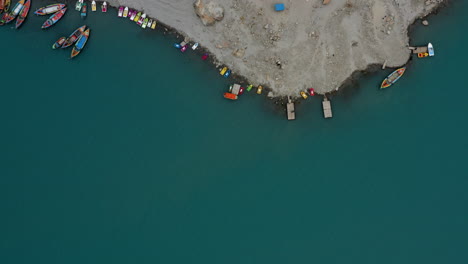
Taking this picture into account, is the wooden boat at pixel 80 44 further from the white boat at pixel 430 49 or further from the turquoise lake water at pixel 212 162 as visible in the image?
the white boat at pixel 430 49

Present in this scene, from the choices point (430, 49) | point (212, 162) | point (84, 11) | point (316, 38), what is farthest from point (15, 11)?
point (430, 49)

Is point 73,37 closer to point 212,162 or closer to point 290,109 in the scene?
point 212,162

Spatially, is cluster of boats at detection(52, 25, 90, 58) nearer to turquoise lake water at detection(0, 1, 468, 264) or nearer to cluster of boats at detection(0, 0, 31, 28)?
turquoise lake water at detection(0, 1, 468, 264)

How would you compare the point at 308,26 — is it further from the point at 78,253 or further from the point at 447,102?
the point at 78,253

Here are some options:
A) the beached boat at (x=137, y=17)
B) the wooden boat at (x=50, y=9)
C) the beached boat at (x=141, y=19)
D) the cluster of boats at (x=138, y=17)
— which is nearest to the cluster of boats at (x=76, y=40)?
the wooden boat at (x=50, y=9)

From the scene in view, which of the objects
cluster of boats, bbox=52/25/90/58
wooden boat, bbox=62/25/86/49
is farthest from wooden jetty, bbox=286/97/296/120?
wooden boat, bbox=62/25/86/49

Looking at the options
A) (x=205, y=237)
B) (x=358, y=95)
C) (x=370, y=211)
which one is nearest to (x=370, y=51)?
(x=358, y=95)

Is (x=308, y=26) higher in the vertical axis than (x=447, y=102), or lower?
higher
